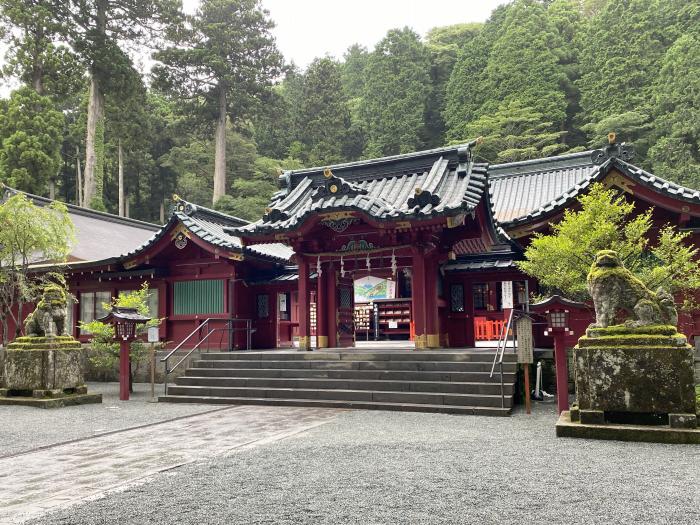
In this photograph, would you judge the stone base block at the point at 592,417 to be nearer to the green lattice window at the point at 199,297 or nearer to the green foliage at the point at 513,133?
the green lattice window at the point at 199,297

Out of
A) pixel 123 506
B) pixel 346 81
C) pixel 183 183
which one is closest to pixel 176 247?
pixel 123 506

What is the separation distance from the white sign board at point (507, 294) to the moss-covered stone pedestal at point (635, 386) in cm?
702

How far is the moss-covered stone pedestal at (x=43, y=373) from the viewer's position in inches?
467

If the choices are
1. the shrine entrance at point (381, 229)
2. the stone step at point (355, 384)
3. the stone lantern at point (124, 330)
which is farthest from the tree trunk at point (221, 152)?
the stone step at point (355, 384)

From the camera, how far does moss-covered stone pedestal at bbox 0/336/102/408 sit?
1187 cm

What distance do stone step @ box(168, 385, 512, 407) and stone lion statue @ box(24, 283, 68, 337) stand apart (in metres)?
3.13

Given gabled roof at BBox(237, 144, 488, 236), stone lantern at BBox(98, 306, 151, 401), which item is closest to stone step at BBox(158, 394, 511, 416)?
stone lantern at BBox(98, 306, 151, 401)

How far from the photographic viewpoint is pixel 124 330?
12461 millimetres

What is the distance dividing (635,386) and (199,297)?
13.0 m

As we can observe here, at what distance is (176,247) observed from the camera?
54.4ft

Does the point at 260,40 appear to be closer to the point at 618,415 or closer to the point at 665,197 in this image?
the point at 665,197

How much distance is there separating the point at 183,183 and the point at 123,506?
126ft

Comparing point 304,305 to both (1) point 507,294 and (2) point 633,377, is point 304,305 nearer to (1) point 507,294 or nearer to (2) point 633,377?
(1) point 507,294

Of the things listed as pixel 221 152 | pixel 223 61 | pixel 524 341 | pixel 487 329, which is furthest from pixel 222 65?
pixel 524 341
